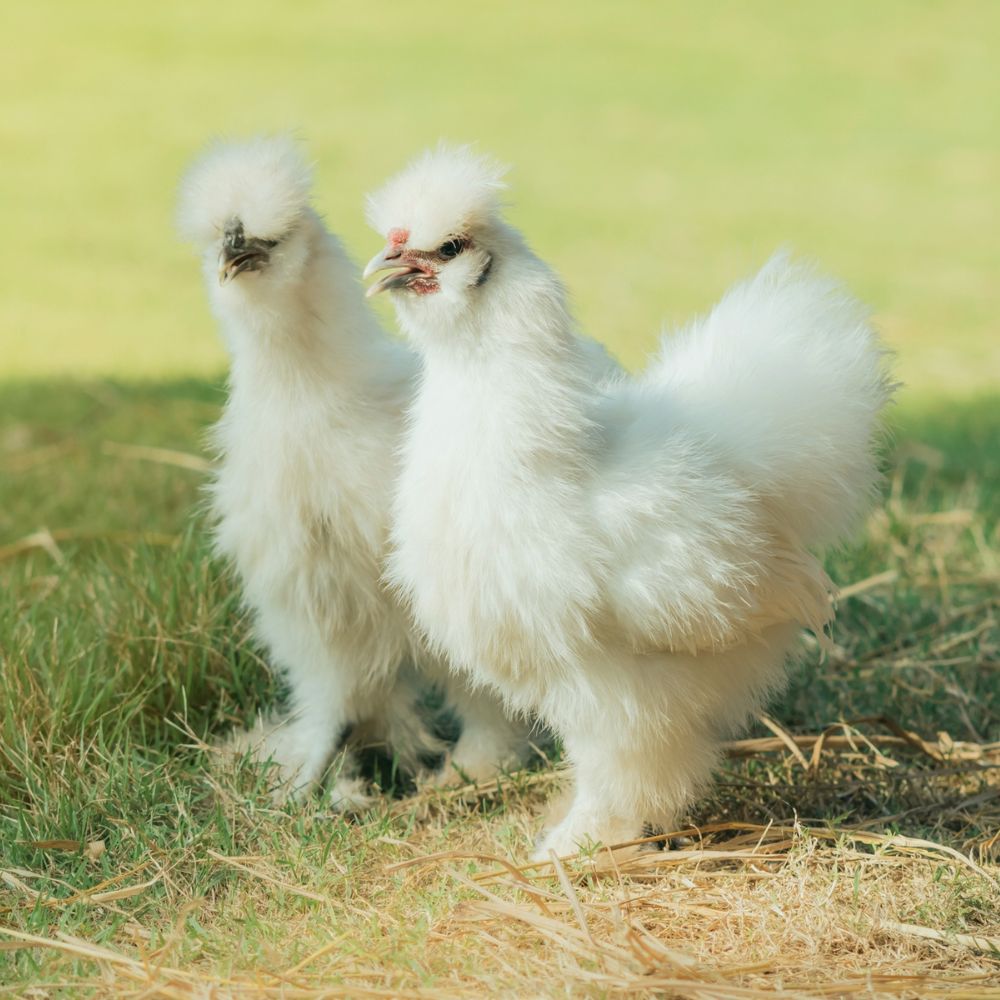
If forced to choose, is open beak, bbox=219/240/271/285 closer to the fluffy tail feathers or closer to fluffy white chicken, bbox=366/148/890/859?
fluffy white chicken, bbox=366/148/890/859

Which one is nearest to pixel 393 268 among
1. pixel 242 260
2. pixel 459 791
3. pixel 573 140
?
pixel 242 260

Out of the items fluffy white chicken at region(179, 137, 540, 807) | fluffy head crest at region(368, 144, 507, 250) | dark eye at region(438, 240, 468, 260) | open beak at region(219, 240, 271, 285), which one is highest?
fluffy head crest at region(368, 144, 507, 250)

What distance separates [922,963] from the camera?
94.5 inches

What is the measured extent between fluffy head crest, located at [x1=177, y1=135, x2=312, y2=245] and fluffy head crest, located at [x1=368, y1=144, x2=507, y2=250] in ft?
1.14

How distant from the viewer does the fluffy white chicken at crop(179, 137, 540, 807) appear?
2.96m

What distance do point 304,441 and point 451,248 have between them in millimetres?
666

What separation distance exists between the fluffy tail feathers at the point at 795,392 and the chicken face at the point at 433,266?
0.51 m

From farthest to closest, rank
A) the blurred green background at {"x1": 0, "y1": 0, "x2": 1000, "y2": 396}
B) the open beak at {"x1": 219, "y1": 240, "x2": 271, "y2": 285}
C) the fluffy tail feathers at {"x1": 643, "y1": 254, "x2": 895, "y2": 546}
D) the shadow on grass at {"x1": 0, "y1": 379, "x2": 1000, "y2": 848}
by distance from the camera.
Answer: the blurred green background at {"x1": 0, "y1": 0, "x2": 1000, "y2": 396}
the shadow on grass at {"x1": 0, "y1": 379, "x2": 1000, "y2": 848}
the open beak at {"x1": 219, "y1": 240, "x2": 271, "y2": 285}
the fluffy tail feathers at {"x1": 643, "y1": 254, "x2": 895, "y2": 546}

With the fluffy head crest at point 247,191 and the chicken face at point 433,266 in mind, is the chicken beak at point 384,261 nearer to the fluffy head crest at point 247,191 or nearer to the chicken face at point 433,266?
the chicken face at point 433,266

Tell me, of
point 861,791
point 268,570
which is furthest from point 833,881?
point 268,570

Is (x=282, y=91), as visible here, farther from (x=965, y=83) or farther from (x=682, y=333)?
(x=682, y=333)

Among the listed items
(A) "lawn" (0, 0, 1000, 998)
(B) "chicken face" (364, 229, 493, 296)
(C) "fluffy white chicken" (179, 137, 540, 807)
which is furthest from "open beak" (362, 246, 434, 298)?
(A) "lawn" (0, 0, 1000, 998)

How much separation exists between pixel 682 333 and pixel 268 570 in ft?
3.55

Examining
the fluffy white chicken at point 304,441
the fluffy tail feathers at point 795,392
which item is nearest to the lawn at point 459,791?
the fluffy white chicken at point 304,441
